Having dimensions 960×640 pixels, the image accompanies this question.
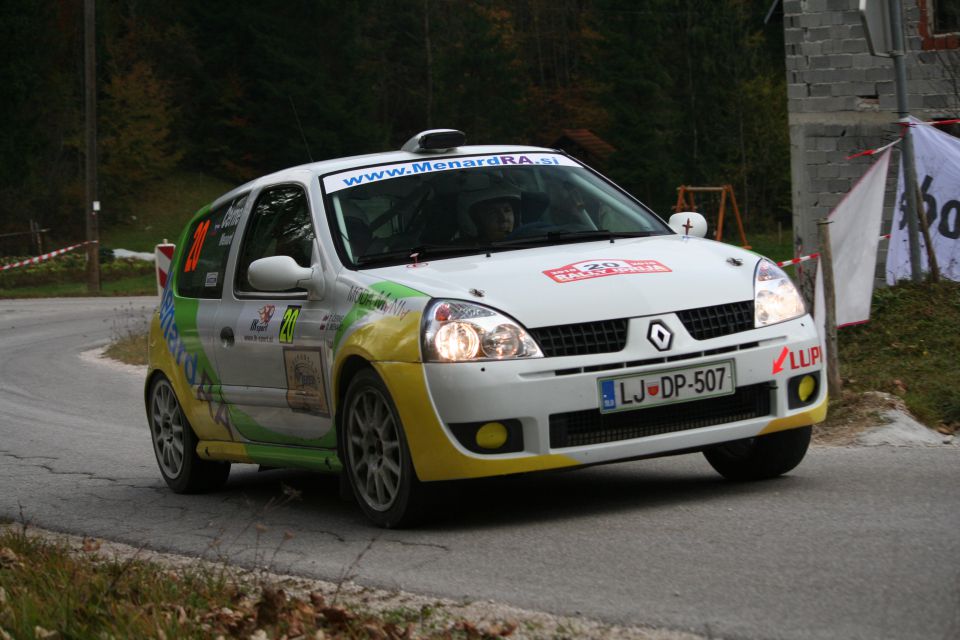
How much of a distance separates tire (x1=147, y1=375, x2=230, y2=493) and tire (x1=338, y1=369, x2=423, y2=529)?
2134 mm

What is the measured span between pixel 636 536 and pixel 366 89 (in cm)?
6717

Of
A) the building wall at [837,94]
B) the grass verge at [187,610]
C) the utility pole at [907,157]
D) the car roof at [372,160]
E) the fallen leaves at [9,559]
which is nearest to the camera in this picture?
the grass verge at [187,610]

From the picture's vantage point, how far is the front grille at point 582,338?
20.7 ft

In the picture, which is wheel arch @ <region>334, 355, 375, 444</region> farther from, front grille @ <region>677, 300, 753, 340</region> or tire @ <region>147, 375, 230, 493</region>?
tire @ <region>147, 375, 230, 493</region>

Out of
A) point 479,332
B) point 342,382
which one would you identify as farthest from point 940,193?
point 479,332

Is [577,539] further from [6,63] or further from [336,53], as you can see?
[336,53]

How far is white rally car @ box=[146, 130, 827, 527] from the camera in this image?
6.32 m

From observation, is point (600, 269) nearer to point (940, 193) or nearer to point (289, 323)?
point (289, 323)

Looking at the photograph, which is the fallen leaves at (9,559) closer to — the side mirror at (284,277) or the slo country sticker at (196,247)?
the side mirror at (284,277)

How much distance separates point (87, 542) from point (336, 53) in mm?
67691

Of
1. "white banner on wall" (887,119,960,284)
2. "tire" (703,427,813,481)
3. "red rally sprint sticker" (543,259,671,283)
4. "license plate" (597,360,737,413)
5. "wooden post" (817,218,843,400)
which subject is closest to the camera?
"license plate" (597,360,737,413)

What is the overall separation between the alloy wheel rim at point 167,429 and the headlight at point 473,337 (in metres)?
3.05

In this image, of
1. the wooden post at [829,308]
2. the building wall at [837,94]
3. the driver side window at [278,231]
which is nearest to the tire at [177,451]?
the driver side window at [278,231]

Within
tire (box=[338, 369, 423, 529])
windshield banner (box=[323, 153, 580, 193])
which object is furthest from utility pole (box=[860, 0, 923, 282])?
tire (box=[338, 369, 423, 529])
